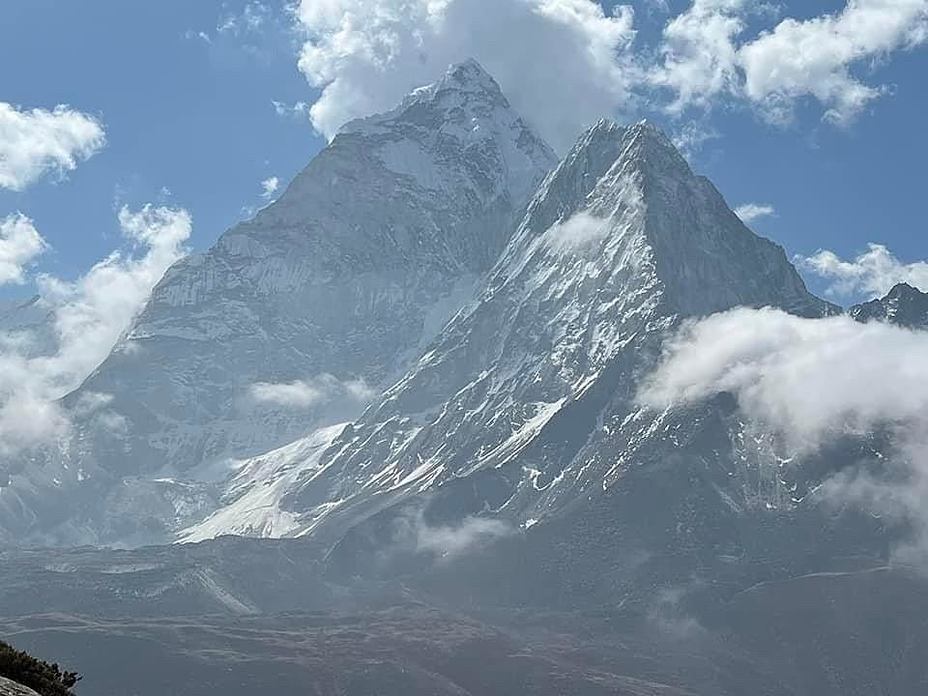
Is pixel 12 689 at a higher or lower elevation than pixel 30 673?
lower

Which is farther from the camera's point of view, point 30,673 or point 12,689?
point 30,673

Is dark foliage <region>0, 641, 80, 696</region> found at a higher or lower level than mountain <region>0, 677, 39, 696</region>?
higher

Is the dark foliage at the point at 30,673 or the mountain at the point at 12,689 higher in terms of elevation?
→ the dark foliage at the point at 30,673

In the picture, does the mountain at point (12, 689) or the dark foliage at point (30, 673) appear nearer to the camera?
the mountain at point (12, 689)

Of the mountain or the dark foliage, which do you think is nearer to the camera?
the mountain
